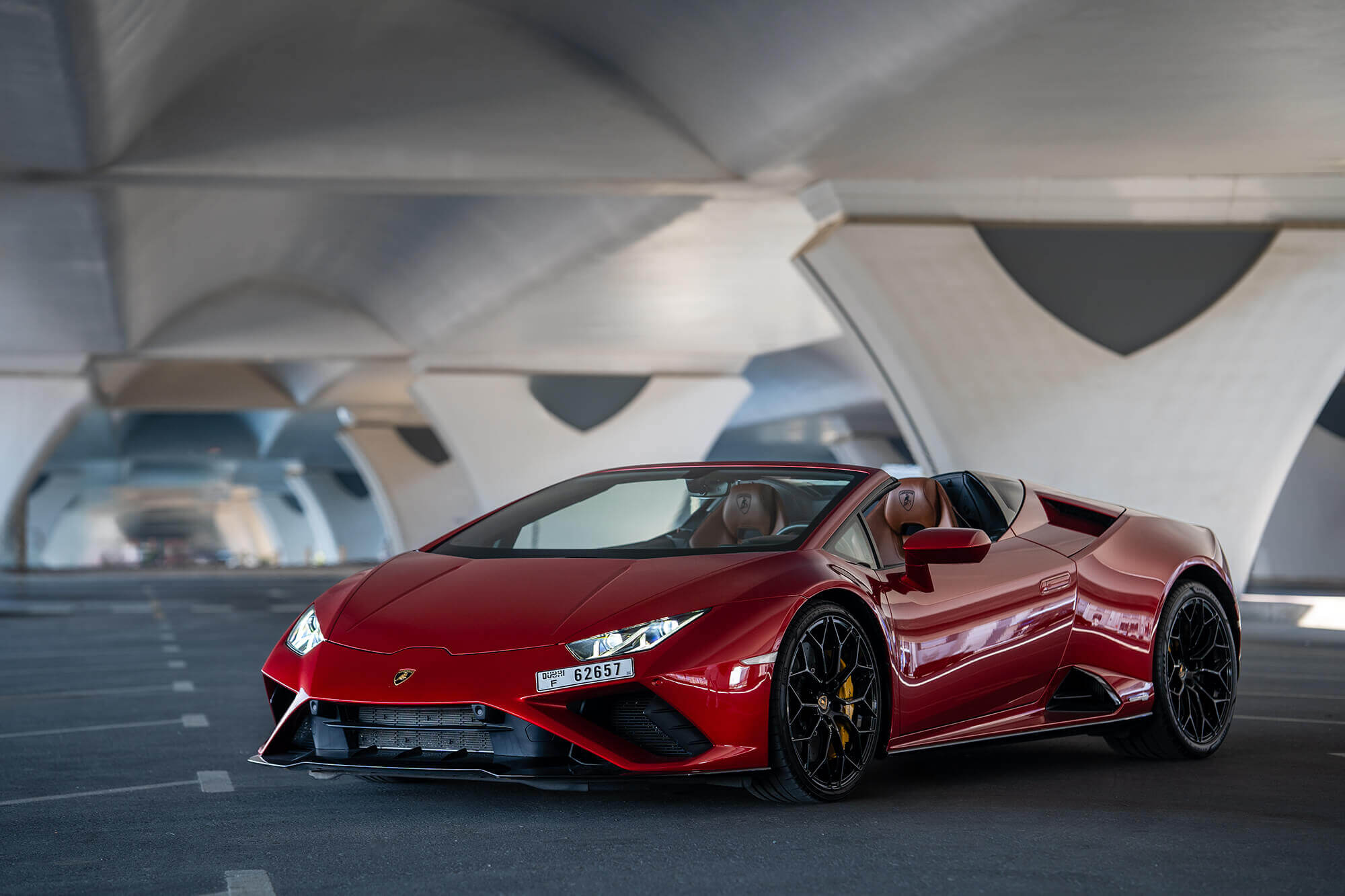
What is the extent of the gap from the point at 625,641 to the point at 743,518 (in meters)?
1.20

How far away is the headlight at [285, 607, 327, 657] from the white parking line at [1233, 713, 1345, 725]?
16.3ft

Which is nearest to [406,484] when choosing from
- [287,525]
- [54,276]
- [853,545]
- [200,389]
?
[200,389]

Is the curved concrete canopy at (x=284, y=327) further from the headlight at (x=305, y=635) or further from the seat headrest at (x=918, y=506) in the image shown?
the headlight at (x=305, y=635)

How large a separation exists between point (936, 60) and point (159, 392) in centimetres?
4243

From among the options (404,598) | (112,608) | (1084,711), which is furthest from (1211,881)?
(112,608)

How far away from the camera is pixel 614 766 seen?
4.41 metres

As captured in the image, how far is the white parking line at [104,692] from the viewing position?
9.38 m

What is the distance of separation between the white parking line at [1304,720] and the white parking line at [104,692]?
624 cm

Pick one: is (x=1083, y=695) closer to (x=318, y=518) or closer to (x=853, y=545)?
(x=853, y=545)

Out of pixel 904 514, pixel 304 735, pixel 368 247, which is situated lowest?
pixel 304 735

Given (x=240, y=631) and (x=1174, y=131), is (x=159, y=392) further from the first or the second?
(x=1174, y=131)

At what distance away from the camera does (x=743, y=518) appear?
5.64 m

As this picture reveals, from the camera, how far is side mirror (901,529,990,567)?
205 inches

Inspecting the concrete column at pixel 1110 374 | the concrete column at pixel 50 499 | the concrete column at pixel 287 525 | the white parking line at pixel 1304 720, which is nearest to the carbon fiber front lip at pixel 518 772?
the white parking line at pixel 1304 720
